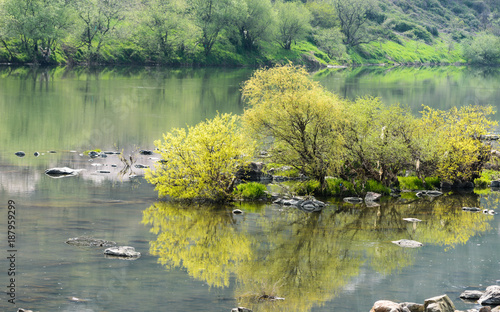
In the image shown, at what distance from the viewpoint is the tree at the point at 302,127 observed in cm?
4044

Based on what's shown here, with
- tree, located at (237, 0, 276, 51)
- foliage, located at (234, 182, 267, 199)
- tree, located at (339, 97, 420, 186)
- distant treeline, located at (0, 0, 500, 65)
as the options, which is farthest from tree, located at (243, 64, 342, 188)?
tree, located at (237, 0, 276, 51)

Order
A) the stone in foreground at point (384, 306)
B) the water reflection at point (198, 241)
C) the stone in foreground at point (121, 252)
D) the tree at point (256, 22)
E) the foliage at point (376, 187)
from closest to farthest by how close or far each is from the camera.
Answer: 1. the stone in foreground at point (384, 306)
2. the water reflection at point (198, 241)
3. the stone in foreground at point (121, 252)
4. the foliage at point (376, 187)
5. the tree at point (256, 22)

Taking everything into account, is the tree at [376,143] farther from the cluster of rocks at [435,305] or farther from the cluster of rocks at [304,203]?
the cluster of rocks at [435,305]

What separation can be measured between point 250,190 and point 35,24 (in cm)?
11291

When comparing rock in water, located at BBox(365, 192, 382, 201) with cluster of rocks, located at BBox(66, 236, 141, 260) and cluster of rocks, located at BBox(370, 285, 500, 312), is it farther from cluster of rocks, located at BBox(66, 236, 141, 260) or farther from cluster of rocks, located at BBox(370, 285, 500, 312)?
cluster of rocks, located at BBox(66, 236, 141, 260)

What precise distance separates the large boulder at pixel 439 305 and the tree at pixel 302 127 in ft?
68.2

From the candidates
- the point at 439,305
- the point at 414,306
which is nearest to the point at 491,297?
the point at 439,305

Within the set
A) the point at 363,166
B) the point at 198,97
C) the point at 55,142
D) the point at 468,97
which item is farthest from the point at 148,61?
the point at 363,166

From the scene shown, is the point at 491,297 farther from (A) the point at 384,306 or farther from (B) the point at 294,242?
(B) the point at 294,242

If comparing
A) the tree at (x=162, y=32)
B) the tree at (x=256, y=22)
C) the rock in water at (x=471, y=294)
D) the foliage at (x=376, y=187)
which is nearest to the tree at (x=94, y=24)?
the tree at (x=162, y=32)

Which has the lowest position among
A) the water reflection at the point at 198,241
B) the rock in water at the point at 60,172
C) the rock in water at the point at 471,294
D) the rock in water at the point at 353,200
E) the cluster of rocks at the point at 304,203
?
the rock in water at the point at 60,172

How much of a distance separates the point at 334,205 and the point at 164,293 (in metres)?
19.0

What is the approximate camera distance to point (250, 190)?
39.3 metres

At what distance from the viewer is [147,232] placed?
30.2 metres
